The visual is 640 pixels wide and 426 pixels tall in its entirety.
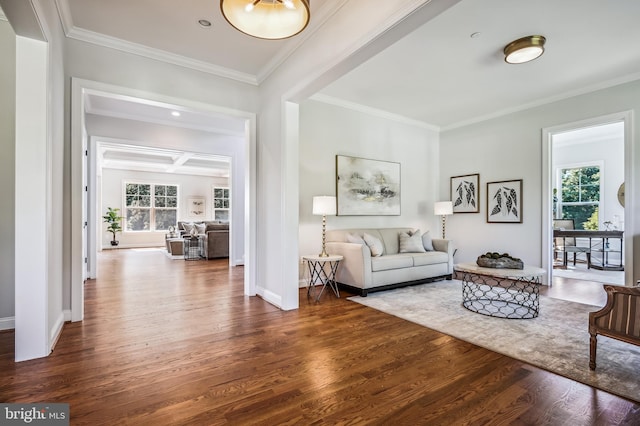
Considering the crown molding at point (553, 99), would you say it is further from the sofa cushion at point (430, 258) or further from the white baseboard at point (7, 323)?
the white baseboard at point (7, 323)

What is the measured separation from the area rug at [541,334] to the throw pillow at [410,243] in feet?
2.92

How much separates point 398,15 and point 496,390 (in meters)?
2.53

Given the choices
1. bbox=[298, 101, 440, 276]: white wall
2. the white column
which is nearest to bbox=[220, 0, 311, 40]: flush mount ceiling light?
the white column

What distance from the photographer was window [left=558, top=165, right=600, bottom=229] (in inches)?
281

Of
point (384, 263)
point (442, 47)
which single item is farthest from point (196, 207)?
point (442, 47)

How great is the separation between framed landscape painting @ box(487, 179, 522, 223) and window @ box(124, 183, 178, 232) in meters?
10.4

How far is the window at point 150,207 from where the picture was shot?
1112cm

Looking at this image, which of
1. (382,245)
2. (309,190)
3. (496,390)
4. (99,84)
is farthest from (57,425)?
(382,245)

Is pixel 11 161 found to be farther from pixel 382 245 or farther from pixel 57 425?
pixel 382 245

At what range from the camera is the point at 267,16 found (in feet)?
6.98

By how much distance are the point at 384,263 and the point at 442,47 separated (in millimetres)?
2745

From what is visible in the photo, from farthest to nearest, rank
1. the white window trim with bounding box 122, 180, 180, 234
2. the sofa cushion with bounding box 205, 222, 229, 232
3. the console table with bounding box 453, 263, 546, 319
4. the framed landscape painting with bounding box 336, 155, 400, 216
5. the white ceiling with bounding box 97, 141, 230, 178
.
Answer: the white window trim with bounding box 122, 180, 180, 234, the white ceiling with bounding box 97, 141, 230, 178, the sofa cushion with bounding box 205, 222, 229, 232, the framed landscape painting with bounding box 336, 155, 400, 216, the console table with bounding box 453, 263, 546, 319

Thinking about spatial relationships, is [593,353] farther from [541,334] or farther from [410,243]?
[410,243]

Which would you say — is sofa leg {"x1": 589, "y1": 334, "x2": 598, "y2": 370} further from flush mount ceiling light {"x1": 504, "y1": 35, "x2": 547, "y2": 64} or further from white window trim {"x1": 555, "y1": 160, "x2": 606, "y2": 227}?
white window trim {"x1": 555, "y1": 160, "x2": 606, "y2": 227}
